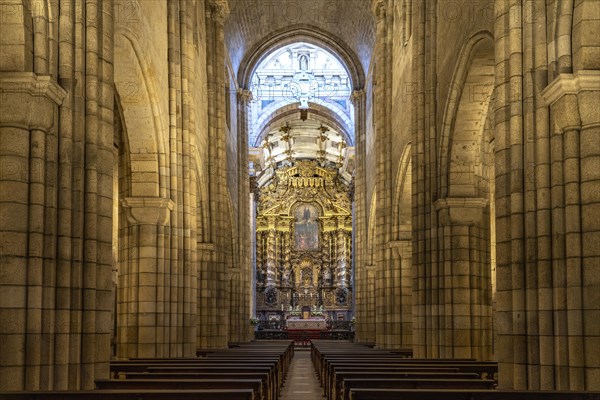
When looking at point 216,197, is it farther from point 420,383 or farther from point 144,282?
point 420,383

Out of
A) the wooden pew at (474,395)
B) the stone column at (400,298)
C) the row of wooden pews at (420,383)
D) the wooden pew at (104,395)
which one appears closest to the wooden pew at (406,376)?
the row of wooden pews at (420,383)

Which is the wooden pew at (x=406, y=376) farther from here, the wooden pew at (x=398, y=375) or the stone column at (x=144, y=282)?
the stone column at (x=144, y=282)

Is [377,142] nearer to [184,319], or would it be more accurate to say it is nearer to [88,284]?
[184,319]

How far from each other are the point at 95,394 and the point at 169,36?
13.3m

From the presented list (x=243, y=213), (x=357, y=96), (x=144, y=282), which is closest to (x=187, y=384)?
(x=144, y=282)

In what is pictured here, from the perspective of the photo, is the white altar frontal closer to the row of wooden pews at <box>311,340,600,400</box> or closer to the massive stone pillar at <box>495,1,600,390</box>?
the row of wooden pews at <box>311,340,600,400</box>

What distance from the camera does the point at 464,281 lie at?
17.0 metres

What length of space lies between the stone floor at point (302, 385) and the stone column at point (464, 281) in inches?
115

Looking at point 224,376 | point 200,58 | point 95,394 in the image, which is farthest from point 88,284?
point 200,58

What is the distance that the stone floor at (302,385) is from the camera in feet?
53.8

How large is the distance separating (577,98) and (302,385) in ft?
37.7

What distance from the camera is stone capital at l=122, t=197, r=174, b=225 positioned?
17094 millimetres

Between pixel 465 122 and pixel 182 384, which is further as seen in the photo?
pixel 465 122

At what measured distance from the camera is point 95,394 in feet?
22.1
